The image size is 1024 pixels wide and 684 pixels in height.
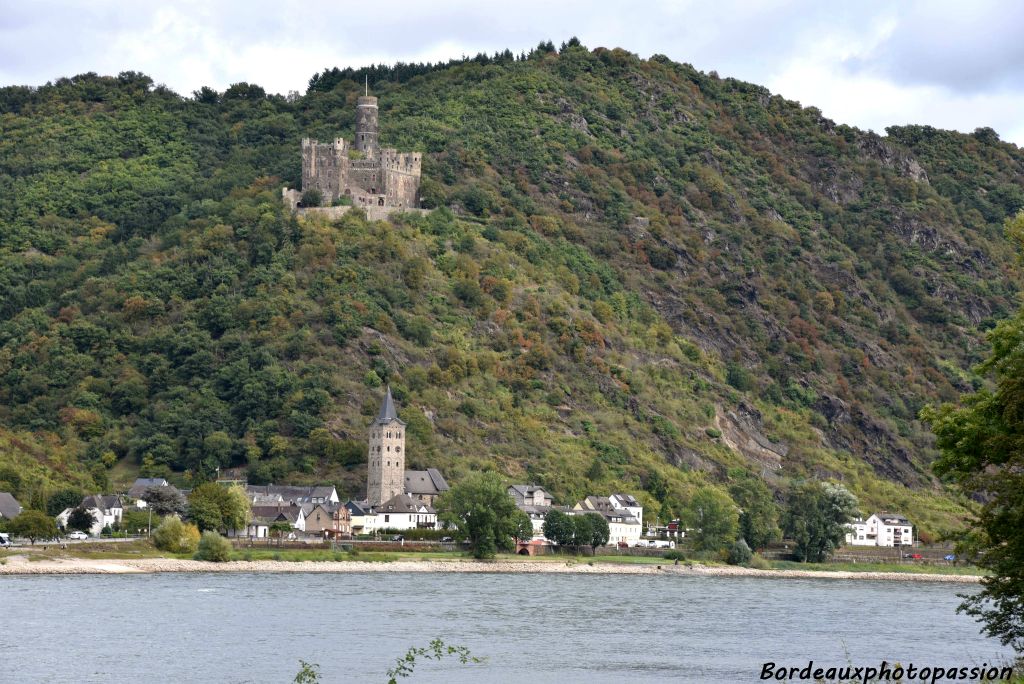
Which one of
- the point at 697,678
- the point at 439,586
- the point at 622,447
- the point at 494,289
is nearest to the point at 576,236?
the point at 494,289

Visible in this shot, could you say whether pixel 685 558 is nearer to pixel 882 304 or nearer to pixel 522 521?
pixel 522 521

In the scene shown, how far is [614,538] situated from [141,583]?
48.7 metres

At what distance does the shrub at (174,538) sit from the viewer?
9875 cm

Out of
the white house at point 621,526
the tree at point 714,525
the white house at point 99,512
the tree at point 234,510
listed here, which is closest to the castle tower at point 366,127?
the white house at point 621,526

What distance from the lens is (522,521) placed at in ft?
366

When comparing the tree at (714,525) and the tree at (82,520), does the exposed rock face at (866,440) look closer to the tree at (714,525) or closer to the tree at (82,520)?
the tree at (714,525)

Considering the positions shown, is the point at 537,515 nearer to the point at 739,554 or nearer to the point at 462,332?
the point at 739,554

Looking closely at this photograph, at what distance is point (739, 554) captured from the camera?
4646 inches

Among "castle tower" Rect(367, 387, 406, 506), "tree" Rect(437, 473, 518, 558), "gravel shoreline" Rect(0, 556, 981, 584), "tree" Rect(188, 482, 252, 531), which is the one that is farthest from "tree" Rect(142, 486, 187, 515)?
"castle tower" Rect(367, 387, 406, 506)

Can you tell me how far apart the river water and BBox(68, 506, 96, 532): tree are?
16.1 metres

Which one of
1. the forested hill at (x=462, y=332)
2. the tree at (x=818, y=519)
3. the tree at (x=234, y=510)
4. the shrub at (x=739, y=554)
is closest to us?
the tree at (x=234, y=510)

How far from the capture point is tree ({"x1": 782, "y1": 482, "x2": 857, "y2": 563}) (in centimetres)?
12162

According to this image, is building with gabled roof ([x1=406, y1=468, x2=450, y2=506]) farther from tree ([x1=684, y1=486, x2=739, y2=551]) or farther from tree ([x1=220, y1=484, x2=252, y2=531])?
tree ([x1=220, y1=484, x2=252, y2=531])

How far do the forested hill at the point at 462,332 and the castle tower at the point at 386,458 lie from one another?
2418 mm
